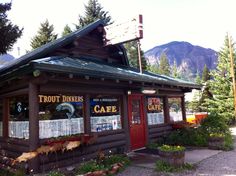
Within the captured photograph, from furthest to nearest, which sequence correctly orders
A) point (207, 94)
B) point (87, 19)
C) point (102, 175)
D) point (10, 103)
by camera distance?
point (207, 94) < point (87, 19) < point (10, 103) < point (102, 175)

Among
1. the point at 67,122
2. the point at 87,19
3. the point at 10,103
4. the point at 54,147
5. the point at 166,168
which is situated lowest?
the point at 166,168

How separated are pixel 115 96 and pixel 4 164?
4660mm

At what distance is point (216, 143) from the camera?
11.7m

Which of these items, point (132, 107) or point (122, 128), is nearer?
point (122, 128)

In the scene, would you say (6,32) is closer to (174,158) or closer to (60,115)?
(60,115)

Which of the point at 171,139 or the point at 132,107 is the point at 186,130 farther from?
the point at 132,107

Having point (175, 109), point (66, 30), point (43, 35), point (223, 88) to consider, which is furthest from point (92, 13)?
point (175, 109)

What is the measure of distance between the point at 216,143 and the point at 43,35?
94.2ft

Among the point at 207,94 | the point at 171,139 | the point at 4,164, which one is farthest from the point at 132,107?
the point at 207,94

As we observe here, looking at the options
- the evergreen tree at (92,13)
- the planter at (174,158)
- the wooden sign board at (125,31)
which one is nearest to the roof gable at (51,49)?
the wooden sign board at (125,31)

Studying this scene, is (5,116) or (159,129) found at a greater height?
(5,116)

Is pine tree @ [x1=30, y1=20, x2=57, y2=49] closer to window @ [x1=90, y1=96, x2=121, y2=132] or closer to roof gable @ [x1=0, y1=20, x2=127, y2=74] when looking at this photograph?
roof gable @ [x1=0, y1=20, x2=127, y2=74]

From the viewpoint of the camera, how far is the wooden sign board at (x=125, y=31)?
1076 centimetres

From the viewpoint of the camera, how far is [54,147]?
7.65 metres
